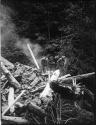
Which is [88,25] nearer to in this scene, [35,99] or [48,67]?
[48,67]

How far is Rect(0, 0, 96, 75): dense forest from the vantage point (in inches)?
299

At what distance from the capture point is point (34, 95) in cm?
582

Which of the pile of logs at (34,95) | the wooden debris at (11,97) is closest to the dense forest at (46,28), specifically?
the pile of logs at (34,95)

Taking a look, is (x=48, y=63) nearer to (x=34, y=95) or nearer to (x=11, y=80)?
(x=11, y=80)

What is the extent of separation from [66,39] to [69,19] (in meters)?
0.81

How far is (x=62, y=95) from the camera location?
5.55m

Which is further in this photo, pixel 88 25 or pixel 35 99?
pixel 88 25

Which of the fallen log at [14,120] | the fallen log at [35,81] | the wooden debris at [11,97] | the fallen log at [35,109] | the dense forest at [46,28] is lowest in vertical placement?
the fallen log at [14,120]

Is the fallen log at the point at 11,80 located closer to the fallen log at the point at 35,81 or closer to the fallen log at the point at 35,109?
the fallen log at the point at 35,81

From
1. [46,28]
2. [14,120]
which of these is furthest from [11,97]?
[46,28]

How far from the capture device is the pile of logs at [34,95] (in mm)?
5035

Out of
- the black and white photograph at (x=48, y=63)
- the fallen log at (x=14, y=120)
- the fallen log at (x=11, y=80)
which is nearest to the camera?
the fallen log at (x=14, y=120)

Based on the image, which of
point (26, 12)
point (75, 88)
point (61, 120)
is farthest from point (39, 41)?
point (61, 120)

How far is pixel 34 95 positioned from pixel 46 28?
420 cm
